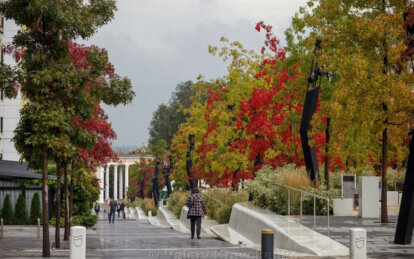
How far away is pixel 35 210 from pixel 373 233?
73.0 feet

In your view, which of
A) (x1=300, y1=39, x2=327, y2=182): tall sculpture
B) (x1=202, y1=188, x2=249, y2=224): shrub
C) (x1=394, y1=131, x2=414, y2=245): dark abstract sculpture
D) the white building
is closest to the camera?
(x1=394, y1=131, x2=414, y2=245): dark abstract sculpture

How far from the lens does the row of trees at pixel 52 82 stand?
1677cm

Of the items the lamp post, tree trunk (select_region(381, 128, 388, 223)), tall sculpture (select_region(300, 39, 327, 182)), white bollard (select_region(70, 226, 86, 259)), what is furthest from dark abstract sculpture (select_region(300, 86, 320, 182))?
the lamp post

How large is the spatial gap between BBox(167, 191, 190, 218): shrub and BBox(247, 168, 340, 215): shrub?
1983 centimetres

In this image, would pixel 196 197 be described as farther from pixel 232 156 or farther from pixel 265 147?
pixel 232 156

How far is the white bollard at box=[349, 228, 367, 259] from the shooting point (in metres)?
Answer: 13.8

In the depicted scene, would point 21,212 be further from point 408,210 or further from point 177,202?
point 408,210

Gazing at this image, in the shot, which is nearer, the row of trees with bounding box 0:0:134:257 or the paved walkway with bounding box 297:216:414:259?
the paved walkway with bounding box 297:216:414:259

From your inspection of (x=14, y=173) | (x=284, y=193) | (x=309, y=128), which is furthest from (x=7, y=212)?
(x=284, y=193)

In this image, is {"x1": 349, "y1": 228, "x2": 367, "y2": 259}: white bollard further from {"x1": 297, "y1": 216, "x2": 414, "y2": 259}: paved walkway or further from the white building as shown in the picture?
the white building

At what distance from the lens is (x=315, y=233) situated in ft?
60.1

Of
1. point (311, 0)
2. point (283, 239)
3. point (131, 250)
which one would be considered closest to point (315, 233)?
point (283, 239)

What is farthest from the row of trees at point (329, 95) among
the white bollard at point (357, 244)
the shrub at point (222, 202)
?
the white bollard at point (357, 244)

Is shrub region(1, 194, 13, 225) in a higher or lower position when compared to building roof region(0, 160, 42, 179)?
lower
